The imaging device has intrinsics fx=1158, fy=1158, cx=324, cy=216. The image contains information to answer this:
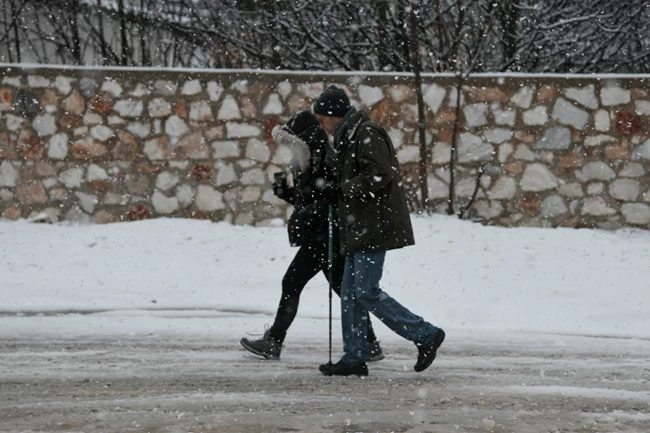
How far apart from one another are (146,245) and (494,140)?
4001mm

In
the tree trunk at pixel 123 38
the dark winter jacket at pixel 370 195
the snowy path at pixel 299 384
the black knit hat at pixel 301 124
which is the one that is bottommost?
the snowy path at pixel 299 384

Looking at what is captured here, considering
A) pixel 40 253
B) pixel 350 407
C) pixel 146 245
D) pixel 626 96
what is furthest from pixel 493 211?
pixel 350 407

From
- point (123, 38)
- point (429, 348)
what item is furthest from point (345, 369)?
point (123, 38)

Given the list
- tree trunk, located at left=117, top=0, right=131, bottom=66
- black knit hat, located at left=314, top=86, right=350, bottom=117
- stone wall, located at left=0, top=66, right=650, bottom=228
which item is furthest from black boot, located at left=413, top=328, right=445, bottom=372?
tree trunk, located at left=117, top=0, right=131, bottom=66

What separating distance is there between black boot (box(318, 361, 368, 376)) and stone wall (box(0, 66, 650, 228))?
5.84 metres

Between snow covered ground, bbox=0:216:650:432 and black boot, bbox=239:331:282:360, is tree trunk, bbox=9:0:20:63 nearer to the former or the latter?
snow covered ground, bbox=0:216:650:432

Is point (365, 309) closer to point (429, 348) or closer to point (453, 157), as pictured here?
point (429, 348)

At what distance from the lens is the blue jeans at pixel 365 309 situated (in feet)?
22.8

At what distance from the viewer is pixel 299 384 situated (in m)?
6.90

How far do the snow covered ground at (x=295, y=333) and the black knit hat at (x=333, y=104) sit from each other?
1632mm

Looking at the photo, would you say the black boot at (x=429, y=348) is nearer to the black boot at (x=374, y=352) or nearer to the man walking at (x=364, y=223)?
the man walking at (x=364, y=223)

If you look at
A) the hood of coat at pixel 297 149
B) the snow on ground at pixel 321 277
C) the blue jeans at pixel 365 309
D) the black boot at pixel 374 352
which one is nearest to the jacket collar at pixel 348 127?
the hood of coat at pixel 297 149

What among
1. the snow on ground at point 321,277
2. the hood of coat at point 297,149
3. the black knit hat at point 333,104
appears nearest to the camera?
the black knit hat at point 333,104

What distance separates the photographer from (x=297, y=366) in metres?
7.49
